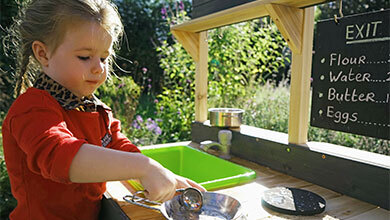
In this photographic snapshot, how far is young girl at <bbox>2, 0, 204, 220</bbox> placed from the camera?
0.64 meters

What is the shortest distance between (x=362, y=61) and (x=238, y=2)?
736 mm

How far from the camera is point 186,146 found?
195 centimetres

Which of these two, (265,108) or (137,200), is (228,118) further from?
(265,108)

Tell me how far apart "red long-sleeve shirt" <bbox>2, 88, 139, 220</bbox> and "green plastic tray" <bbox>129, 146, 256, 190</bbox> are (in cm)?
59

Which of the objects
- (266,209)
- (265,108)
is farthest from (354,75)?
(265,108)

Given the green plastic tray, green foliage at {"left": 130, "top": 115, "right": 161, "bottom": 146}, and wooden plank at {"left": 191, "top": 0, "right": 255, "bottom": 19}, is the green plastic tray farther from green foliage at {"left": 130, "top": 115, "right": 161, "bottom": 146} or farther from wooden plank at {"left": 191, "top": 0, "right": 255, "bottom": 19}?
green foliage at {"left": 130, "top": 115, "right": 161, "bottom": 146}

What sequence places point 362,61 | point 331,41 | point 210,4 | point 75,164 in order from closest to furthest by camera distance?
point 75,164 < point 362,61 < point 331,41 < point 210,4

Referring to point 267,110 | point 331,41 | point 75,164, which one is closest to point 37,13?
point 75,164

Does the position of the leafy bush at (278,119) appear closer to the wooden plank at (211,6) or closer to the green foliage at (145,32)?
the wooden plank at (211,6)

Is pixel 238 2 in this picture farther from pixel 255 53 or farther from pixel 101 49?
pixel 255 53

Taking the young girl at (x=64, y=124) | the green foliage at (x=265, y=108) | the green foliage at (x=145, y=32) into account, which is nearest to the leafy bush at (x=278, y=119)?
the green foliage at (x=265, y=108)

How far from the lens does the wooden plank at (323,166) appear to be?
1080 mm

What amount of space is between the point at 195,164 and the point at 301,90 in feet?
2.64

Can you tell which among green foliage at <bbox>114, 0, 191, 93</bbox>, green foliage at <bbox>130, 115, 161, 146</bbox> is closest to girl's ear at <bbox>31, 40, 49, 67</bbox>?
green foliage at <bbox>130, 115, 161, 146</bbox>
